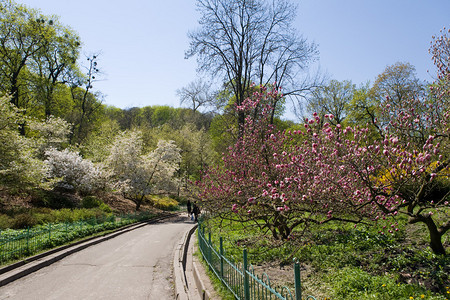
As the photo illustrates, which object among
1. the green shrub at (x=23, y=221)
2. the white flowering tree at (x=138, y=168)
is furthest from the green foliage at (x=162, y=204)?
the green shrub at (x=23, y=221)

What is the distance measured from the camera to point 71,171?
22281 mm

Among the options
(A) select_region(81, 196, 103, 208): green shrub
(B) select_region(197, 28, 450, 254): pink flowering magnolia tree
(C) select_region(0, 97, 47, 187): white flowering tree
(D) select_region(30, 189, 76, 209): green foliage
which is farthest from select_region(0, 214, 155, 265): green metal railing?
(B) select_region(197, 28, 450, 254): pink flowering magnolia tree

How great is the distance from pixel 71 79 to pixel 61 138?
11.4 metres

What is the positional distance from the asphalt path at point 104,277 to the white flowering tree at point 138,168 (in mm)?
13226

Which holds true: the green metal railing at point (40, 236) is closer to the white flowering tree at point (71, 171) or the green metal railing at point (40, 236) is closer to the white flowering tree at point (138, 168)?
the white flowering tree at point (71, 171)

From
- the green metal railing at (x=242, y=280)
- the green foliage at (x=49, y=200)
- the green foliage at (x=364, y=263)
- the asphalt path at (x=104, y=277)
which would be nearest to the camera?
the green metal railing at (x=242, y=280)

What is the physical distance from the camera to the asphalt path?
6684 mm

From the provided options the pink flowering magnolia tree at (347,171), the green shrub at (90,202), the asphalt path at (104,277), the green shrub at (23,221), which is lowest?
the asphalt path at (104,277)

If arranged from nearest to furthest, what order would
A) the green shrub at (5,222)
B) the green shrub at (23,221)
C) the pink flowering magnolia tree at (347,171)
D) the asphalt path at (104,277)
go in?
the pink flowering magnolia tree at (347,171), the asphalt path at (104,277), the green shrub at (5,222), the green shrub at (23,221)

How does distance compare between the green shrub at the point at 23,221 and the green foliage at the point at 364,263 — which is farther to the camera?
the green shrub at the point at 23,221

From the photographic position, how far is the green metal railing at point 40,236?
9.17 m

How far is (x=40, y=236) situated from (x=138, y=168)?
14.7m

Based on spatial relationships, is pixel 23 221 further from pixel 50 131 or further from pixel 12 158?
pixel 50 131

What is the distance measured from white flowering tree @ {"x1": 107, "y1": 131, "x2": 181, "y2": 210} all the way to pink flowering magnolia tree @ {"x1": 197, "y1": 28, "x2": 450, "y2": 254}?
16093 mm
